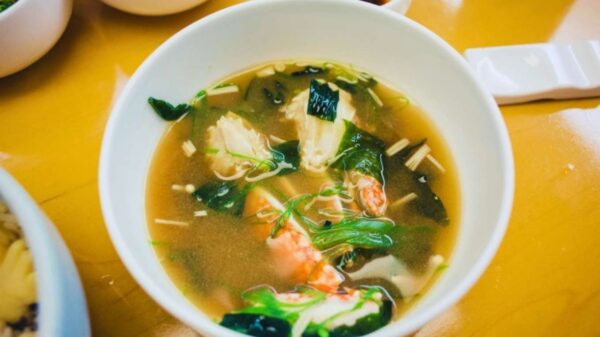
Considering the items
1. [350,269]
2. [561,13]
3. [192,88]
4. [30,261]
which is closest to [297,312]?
[350,269]

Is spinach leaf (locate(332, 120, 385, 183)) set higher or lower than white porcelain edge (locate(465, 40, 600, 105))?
lower

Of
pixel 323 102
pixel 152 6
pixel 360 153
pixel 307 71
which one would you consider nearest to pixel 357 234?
pixel 360 153

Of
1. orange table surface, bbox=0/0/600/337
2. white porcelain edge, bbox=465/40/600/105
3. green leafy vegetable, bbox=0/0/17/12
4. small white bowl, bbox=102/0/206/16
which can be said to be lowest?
orange table surface, bbox=0/0/600/337

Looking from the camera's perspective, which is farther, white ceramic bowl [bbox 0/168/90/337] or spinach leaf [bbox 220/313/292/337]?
spinach leaf [bbox 220/313/292/337]

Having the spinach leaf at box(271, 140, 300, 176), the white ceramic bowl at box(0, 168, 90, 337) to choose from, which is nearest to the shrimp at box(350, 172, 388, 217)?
the spinach leaf at box(271, 140, 300, 176)

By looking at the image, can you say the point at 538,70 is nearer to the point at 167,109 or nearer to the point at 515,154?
the point at 515,154

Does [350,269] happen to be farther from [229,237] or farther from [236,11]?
[236,11]

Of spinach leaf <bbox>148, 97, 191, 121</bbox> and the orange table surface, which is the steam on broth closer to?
spinach leaf <bbox>148, 97, 191, 121</bbox>
